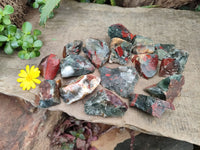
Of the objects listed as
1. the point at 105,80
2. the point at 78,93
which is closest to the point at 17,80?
the point at 78,93

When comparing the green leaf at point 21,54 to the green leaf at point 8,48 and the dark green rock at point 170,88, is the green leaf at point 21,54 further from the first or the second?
the dark green rock at point 170,88

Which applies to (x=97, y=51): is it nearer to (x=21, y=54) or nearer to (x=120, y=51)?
(x=120, y=51)

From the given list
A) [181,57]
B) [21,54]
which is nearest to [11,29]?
[21,54]

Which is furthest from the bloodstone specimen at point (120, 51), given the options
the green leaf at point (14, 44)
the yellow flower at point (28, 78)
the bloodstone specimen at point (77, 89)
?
the green leaf at point (14, 44)

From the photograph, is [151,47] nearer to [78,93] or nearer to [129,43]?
[129,43]

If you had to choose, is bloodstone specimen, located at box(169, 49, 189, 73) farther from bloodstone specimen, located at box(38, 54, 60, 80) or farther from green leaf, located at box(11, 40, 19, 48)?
green leaf, located at box(11, 40, 19, 48)

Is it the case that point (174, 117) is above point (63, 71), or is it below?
below

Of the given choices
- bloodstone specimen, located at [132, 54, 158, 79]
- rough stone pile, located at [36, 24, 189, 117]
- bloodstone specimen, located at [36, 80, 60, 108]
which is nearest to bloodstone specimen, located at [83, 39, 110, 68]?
rough stone pile, located at [36, 24, 189, 117]
